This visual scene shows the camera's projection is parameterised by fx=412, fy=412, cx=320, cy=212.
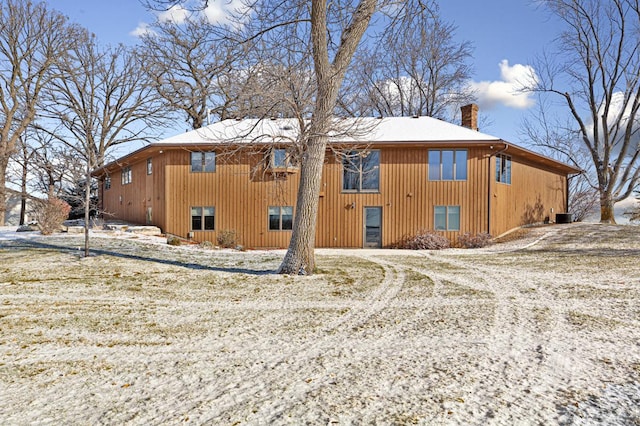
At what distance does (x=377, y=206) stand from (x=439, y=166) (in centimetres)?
309

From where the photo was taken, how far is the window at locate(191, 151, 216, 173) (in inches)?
691

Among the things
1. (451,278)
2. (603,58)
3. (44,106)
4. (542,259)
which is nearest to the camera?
(451,278)

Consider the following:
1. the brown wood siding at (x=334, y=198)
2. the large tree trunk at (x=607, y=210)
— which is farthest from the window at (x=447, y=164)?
the large tree trunk at (x=607, y=210)

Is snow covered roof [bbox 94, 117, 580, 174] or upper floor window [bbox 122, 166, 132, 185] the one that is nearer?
snow covered roof [bbox 94, 117, 580, 174]

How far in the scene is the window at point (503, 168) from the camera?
1788 cm

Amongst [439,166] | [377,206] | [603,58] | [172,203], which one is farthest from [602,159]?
[172,203]

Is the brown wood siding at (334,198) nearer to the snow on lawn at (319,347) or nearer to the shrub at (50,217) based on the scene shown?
the shrub at (50,217)

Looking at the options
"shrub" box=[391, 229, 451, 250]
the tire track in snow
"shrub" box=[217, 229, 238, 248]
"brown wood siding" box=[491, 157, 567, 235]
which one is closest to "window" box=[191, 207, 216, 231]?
"shrub" box=[217, 229, 238, 248]

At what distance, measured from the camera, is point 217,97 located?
27609 mm

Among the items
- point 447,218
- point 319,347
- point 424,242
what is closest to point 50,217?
point 424,242

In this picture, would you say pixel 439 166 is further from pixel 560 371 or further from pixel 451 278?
pixel 560 371

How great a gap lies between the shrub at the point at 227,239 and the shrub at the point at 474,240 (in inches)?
364

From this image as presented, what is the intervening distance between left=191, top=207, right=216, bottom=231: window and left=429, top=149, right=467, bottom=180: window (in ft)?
30.8

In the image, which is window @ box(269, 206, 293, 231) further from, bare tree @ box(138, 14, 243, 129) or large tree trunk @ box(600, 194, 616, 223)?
large tree trunk @ box(600, 194, 616, 223)
